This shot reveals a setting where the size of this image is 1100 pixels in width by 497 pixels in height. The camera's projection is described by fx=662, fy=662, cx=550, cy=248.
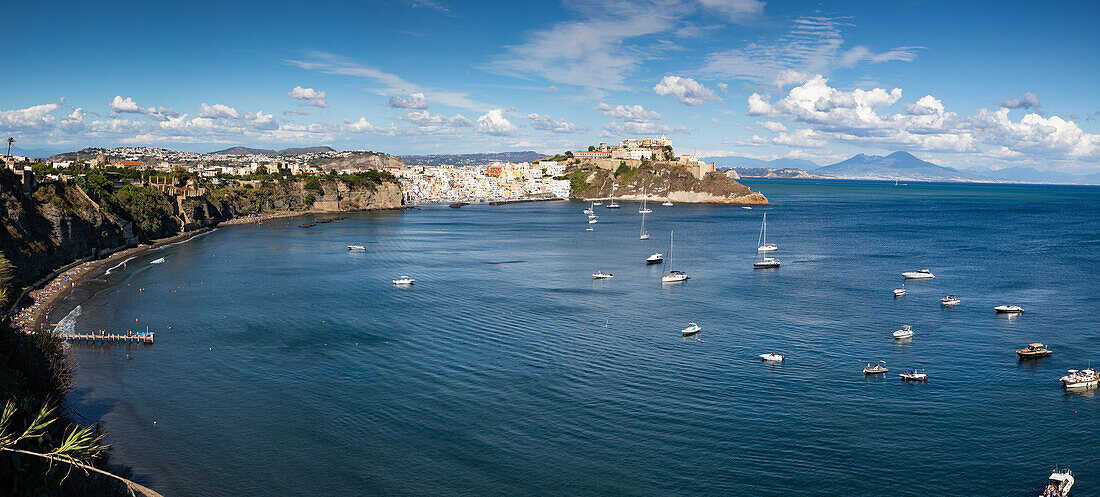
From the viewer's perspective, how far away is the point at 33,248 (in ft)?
157

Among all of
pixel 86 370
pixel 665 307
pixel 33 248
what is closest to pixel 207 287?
pixel 33 248

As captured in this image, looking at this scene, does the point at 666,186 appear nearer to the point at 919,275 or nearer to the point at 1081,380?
the point at 919,275

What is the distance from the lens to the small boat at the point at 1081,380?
2691 centimetres

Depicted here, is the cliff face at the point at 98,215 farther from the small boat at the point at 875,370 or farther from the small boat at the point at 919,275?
the small boat at the point at 919,275

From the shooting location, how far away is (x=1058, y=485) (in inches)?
747

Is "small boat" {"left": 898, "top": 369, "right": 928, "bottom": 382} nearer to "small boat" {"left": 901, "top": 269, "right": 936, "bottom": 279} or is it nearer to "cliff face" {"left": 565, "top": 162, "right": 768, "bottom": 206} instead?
"small boat" {"left": 901, "top": 269, "right": 936, "bottom": 279}

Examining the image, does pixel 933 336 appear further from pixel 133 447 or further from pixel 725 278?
pixel 133 447

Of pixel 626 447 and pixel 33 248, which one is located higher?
pixel 33 248

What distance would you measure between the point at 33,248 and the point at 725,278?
172 ft

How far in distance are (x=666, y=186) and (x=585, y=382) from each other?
15720 centimetres

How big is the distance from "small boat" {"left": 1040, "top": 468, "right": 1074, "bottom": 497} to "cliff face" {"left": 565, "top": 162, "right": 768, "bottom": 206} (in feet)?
492

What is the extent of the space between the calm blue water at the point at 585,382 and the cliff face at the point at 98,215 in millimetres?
5624

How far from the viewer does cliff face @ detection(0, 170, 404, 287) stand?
46.6 metres

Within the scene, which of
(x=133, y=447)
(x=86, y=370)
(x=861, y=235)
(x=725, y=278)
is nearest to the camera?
(x=133, y=447)
